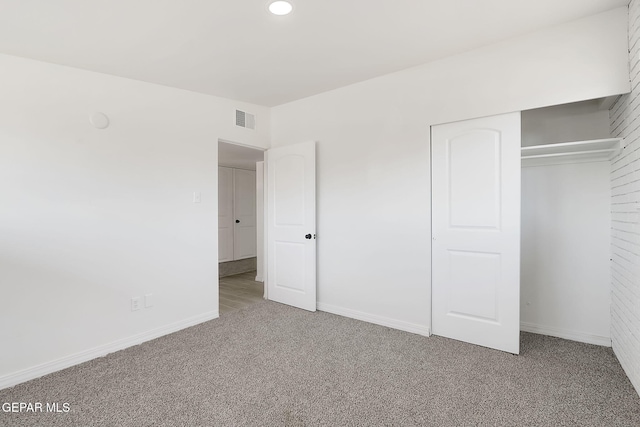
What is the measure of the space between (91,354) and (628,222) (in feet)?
13.8

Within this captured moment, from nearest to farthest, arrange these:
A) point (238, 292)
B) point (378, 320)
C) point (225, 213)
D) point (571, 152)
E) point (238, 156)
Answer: point (571, 152)
point (378, 320)
point (238, 292)
point (238, 156)
point (225, 213)

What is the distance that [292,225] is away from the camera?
12.3ft

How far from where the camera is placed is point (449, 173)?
2730 mm

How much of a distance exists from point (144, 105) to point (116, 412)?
249cm

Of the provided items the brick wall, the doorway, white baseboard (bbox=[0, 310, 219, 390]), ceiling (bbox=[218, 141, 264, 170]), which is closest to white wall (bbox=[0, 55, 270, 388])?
white baseboard (bbox=[0, 310, 219, 390])

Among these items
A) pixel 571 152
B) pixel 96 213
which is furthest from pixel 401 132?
pixel 96 213

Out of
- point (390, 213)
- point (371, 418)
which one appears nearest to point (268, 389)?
point (371, 418)

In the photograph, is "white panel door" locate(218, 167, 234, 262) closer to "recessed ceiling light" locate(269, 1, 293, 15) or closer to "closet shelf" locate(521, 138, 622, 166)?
"recessed ceiling light" locate(269, 1, 293, 15)

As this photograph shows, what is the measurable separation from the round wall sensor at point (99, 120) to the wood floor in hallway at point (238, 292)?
224 centimetres

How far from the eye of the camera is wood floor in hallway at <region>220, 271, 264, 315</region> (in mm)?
3898

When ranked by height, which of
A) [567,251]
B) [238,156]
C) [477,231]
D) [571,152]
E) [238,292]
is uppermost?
[238,156]

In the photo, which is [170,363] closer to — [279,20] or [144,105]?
[144,105]

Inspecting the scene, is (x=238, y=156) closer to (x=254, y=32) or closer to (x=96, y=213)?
(x=96, y=213)

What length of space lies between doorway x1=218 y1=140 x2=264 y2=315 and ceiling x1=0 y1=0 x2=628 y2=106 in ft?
7.54
